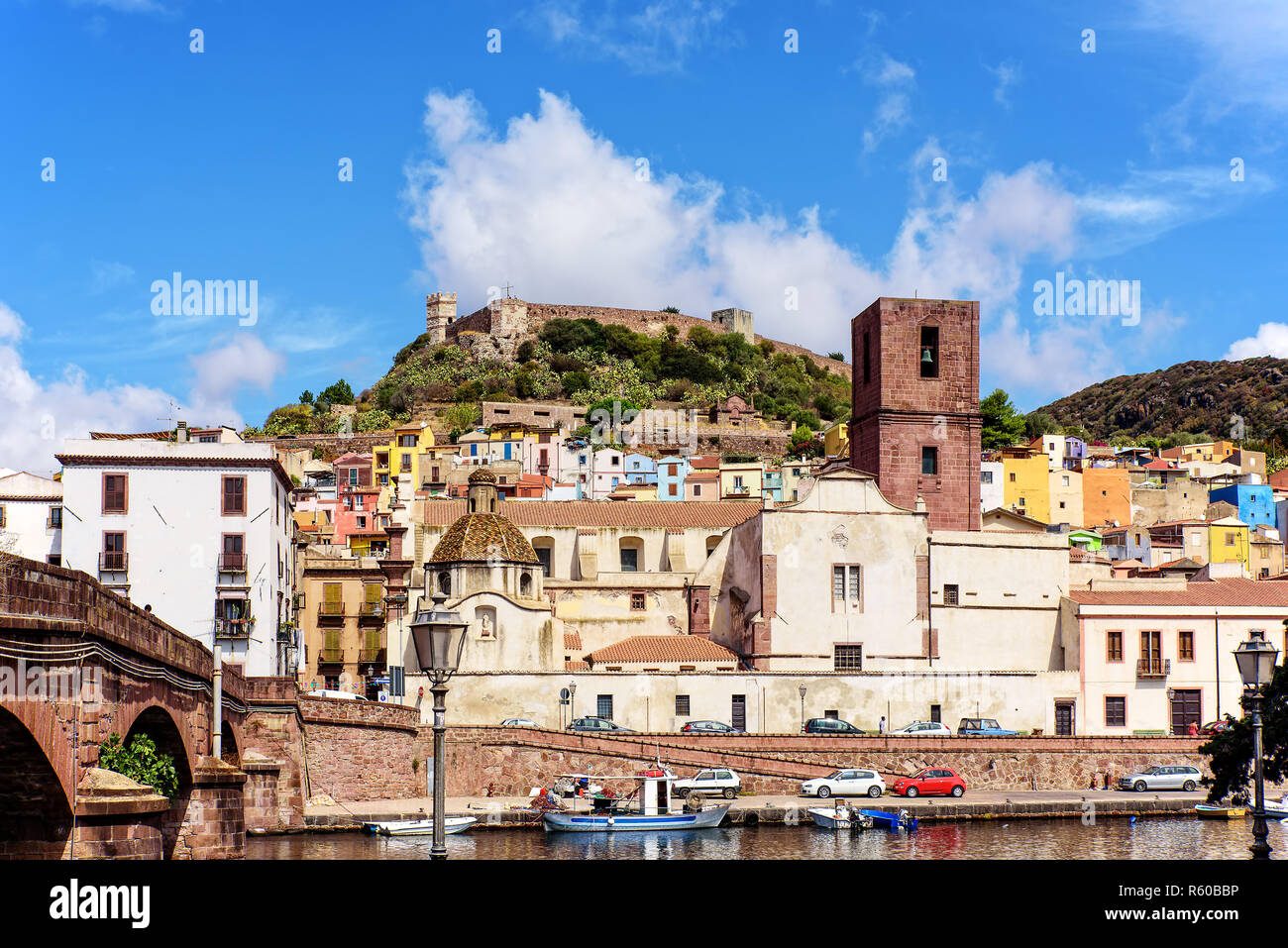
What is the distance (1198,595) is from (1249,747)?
74.3 ft

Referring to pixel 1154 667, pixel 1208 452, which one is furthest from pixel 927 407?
pixel 1208 452

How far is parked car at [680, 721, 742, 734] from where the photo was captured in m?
50.2

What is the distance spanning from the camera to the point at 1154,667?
175 ft

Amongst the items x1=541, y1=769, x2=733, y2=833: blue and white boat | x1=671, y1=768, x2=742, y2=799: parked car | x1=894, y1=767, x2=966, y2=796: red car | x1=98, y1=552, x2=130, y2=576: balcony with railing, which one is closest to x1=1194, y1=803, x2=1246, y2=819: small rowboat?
x1=894, y1=767, x2=966, y2=796: red car

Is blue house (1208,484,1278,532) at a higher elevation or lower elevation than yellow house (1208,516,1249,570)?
higher

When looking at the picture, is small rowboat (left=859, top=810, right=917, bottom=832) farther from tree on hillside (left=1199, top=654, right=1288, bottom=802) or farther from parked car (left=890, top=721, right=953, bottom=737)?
tree on hillside (left=1199, top=654, right=1288, bottom=802)

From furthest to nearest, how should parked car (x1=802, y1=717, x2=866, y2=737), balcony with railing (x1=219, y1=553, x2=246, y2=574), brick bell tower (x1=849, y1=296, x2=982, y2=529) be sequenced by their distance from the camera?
brick bell tower (x1=849, y1=296, x2=982, y2=529) → parked car (x1=802, y1=717, x2=866, y2=737) → balcony with railing (x1=219, y1=553, x2=246, y2=574)

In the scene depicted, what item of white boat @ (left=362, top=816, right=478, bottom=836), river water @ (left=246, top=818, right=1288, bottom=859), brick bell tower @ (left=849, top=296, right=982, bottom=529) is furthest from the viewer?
brick bell tower @ (left=849, top=296, right=982, bottom=529)

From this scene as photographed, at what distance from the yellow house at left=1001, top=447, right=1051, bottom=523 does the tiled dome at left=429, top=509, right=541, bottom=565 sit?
46.3 m

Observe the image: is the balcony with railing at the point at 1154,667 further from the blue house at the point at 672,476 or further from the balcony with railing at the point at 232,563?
the blue house at the point at 672,476

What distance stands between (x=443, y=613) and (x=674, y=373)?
5129 inches

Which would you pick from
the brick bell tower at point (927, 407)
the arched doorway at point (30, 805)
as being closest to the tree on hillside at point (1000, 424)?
the brick bell tower at point (927, 407)

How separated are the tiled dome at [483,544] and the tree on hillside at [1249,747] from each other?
2641cm
